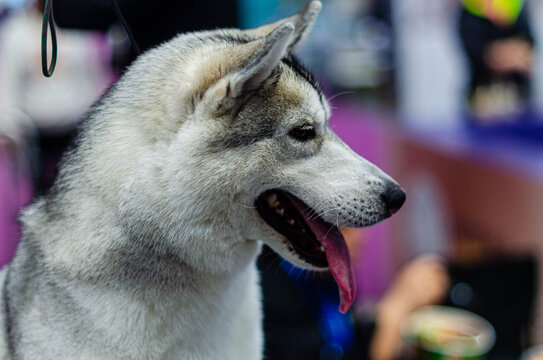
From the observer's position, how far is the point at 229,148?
1106 mm

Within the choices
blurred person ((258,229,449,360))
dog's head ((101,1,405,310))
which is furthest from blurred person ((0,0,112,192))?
dog's head ((101,1,405,310))

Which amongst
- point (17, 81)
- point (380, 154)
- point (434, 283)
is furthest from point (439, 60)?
point (17, 81)

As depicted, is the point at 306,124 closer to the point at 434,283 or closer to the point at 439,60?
the point at 434,283

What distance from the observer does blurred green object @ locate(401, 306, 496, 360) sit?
73.8 inches

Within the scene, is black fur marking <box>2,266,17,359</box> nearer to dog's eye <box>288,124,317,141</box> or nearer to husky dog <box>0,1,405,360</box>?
husky dog <box>0,1,405,360</box>

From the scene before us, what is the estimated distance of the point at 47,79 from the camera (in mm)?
3422

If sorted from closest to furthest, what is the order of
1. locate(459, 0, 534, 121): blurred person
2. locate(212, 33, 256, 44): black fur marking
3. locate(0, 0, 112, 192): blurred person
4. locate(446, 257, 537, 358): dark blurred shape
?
locate(212, 33, 256, 44): black fur marking < locate(446, 257, 537, 358): dark blurred shape < locate(0, 0, 112, 192): blurred person < locate(459, 0, 534, 121): blurred person

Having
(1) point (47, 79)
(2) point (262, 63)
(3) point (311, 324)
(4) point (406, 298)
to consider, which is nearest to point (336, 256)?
(2) point (262, 63)

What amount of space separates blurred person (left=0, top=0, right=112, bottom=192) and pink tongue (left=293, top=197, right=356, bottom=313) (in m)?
2.39

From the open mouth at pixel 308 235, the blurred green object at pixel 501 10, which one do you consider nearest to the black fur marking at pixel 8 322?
the open mouth at pixel 308 235

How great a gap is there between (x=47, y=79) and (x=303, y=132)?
8.98 feet

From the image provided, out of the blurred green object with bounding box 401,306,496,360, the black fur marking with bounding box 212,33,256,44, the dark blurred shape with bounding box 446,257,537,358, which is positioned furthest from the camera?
the dark blurred shape with bounding box 446,257,537,358

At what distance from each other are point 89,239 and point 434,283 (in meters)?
1.79

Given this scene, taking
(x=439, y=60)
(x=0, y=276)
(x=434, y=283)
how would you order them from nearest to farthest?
(x=0, y=276) → (x=434, y=283) → (x=439, y=60)
